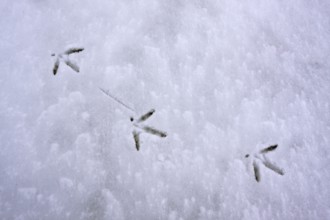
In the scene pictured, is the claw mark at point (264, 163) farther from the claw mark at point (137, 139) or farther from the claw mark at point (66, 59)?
the claw mark at point (66, 59)

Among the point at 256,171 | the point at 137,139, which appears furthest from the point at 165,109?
the point at 256,171

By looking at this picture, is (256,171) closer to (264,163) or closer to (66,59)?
(264,163)

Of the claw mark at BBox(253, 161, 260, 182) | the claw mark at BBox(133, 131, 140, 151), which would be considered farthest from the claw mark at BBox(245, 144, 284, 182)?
the claw mark at BBox(133, 131, 140, 151)

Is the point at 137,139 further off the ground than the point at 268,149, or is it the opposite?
the point at 268,149

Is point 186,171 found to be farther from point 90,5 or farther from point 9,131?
point 90,5

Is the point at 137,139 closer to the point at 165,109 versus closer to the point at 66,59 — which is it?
the point at 165,109

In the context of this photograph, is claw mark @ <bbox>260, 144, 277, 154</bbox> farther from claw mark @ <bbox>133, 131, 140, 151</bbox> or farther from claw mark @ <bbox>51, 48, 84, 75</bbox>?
claw mark @ <bbox>51, 48, 84, 75</bbox>

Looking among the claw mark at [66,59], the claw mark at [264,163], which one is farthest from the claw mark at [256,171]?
the claw mark at [66,59]

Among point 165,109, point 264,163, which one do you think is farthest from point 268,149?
point 165,109

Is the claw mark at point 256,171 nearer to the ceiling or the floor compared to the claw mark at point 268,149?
nearer to the floor
